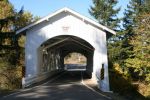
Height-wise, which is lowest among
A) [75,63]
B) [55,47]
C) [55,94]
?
[55,94]

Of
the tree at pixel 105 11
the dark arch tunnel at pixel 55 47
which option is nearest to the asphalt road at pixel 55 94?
the dark arch tunnel at pixel 55 47

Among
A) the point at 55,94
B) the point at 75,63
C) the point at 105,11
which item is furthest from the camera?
the point at 75,63

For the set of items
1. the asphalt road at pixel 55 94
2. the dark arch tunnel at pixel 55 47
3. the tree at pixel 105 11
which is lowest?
the asphalt road at pixel 55 94

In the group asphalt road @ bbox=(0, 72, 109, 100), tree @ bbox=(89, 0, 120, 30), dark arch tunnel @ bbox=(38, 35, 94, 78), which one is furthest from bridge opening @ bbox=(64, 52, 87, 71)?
asphalt road @ bbox=(0, 72, 109, 100)

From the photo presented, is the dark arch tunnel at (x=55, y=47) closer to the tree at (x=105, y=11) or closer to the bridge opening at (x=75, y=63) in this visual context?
the tree at (x=105, y=11)

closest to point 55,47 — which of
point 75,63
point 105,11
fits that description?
point 105,11

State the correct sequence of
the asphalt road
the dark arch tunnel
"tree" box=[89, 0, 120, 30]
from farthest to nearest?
"tree" box=[89, 0, 120, 30], the dark arch tunnel, the asphalt road

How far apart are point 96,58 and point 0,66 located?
35.2ft

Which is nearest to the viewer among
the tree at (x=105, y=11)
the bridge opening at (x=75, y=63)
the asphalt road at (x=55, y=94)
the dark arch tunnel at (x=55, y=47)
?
the asphalt road at (x=55, y=94)

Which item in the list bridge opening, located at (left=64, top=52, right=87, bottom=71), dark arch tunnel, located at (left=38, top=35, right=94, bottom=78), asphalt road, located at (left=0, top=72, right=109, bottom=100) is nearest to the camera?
asphalt road, located at (left=0, top=72, right=109, bottom=100)

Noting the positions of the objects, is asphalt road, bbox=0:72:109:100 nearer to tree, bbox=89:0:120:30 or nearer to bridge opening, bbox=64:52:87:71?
tree, bbox=89:0:120:30

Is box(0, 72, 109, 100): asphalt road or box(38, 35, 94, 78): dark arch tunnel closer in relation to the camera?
box(0, 72, 109, 100): asphalt road

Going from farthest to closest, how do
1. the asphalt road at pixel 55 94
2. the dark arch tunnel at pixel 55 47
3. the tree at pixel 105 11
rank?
the tree at pixel 105 11 < the dark arch tunnel at pixel 55 47 < the asphalt road at pixel 55 94

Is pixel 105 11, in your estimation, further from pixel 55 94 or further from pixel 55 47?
pixel 55 94
